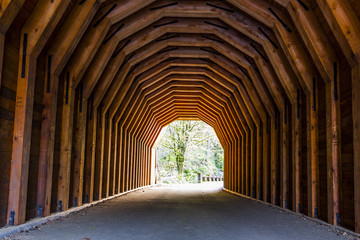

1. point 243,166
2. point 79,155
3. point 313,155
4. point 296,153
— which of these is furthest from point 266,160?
point 79,155

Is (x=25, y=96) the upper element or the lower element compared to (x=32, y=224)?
upper

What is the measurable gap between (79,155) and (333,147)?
476 centimetres

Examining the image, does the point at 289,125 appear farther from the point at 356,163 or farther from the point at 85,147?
the point at 85,147

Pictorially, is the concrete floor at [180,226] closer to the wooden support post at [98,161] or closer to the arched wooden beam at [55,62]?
the arched wooden beam at [55,62]

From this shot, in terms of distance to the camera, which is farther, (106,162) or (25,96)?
(106,162)

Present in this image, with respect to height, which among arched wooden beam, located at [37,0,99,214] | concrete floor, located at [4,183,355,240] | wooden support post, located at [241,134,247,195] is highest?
arched wooden beam, located at [37,0,99,214]

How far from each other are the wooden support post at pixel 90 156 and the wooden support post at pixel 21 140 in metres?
3.13

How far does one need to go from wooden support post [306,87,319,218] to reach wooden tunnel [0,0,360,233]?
2cm

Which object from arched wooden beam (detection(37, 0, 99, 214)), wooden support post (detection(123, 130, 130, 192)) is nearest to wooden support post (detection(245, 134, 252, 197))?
wooden support post (detection(123, 130, 130, 192))

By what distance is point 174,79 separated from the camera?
12.2 meters

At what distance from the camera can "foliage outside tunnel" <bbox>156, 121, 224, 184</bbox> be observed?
29.9m

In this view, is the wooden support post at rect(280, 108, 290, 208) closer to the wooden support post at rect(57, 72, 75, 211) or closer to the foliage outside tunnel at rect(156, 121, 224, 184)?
the wooden support post at rect(57, 72, 75, 211)

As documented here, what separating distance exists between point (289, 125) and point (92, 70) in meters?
4.40

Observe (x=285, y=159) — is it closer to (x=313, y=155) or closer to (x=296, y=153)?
(x=296, y=153)
